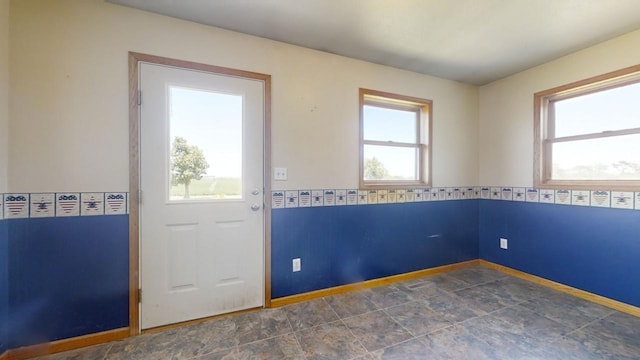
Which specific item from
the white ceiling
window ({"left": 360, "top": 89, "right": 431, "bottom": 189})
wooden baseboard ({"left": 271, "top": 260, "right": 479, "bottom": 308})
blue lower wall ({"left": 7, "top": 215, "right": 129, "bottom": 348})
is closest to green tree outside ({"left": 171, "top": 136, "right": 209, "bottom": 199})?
blue lower wall ({"left": 7, "top": 215, "right": 129, "bottom": 348})

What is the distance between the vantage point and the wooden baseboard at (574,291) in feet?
6.70

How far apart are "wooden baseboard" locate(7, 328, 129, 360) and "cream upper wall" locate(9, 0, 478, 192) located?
976mm

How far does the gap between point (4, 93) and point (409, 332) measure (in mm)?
2975

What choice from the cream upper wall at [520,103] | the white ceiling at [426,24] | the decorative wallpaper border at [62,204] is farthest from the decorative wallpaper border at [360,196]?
the white ceiling at [426,24]

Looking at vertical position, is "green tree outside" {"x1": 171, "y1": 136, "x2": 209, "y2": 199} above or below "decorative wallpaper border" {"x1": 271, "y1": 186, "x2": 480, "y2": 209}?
above

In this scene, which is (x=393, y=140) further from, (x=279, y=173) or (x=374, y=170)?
(x=279, y=173)

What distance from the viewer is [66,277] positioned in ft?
5.33

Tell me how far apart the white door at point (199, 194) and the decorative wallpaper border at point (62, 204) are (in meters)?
0.16

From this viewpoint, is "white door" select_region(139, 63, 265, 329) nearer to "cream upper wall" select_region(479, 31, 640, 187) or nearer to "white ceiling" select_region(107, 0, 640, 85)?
"white ceiling" select_region(107, 0, 640, 85)

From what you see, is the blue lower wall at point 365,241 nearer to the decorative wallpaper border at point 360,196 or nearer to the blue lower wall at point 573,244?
the decorative wallpaper border at point 360,196

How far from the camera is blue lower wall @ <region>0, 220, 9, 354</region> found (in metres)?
1.47

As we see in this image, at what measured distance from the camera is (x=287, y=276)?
7.29ft

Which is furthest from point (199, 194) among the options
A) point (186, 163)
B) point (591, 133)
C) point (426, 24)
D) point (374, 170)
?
point (591, 133)

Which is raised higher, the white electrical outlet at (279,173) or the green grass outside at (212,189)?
the white electrical outlet at (279,173)
